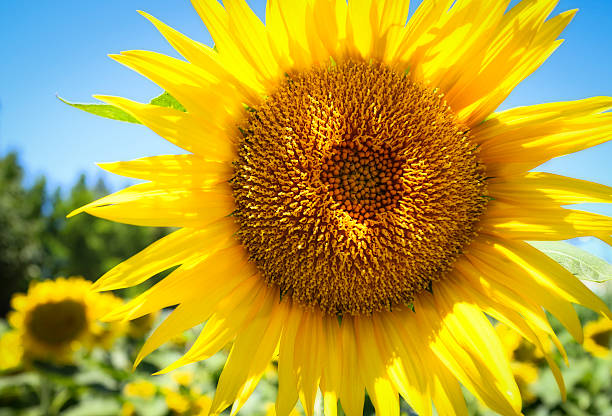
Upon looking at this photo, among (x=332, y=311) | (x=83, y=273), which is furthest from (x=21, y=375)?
(x=83, y=273)

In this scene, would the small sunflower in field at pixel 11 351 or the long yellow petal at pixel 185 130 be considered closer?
the long yellow petal at pixel 185 130

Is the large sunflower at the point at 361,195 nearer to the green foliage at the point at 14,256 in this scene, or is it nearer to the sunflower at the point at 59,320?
the sunflower at the point at 59,320

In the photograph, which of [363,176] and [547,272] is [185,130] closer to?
[363,176]

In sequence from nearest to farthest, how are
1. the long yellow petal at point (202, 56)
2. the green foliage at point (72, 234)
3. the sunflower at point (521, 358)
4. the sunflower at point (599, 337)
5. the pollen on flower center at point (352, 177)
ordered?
the long yellow petal at point (202, 56)
the pollen on flower center at point (352, 177)
the sunflower at point (521, 358)
the sunflower at point (599, 337)
the green foliage at point (72, 234)

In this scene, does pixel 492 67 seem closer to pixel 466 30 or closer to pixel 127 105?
pixel 466 30

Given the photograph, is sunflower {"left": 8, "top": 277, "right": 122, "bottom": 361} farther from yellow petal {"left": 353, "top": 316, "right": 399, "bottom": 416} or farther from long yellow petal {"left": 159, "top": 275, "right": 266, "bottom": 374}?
yellow petal {"left": 353, "top": 316, "right": 399, "bottom": 416}

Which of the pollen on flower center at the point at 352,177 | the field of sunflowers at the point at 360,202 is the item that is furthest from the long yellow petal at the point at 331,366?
the pollen on flower center at the point at 352,177

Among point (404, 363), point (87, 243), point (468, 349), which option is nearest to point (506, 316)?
point (468, 349)
